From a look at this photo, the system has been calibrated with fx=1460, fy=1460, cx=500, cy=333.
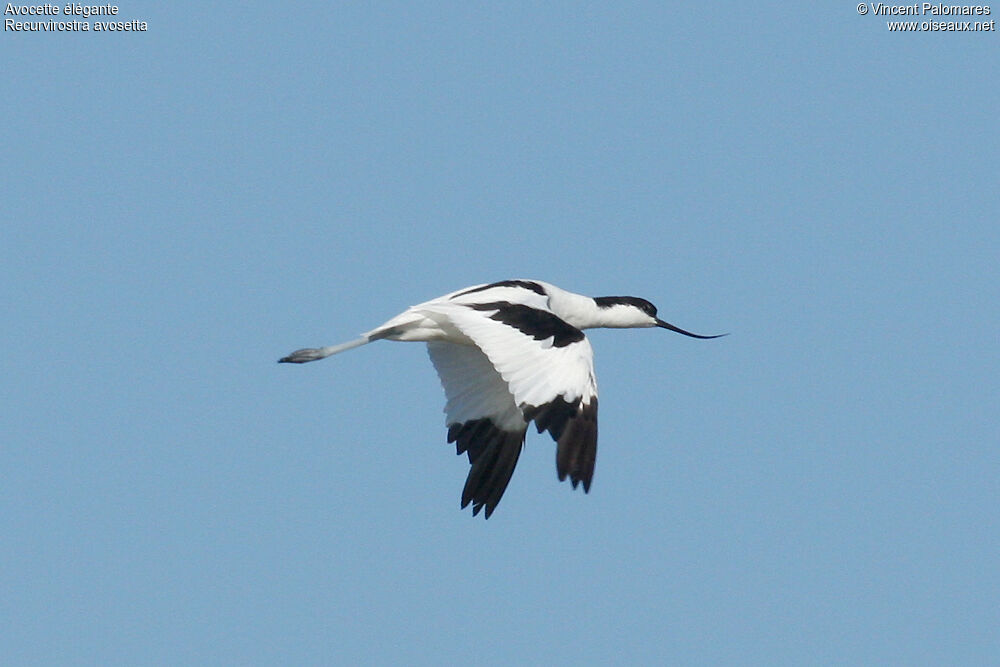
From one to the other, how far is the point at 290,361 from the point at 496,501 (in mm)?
2054

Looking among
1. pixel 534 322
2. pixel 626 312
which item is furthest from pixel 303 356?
pixel 626 312

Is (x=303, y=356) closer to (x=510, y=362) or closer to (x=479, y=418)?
(x=479, y=418)

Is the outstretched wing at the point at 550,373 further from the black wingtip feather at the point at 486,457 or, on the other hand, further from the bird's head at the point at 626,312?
the bird's head at the point at 626,312

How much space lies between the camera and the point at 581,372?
996cm

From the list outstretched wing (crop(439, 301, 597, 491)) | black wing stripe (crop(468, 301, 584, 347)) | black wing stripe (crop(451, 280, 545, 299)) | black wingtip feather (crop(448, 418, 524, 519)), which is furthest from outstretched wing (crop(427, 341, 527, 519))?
outstretched wing (crop(439, 301, 597, 491))

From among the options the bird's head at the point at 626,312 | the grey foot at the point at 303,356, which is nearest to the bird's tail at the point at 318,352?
the grey foot at the point at 303,356

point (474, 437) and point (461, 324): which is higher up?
point (461, 324)

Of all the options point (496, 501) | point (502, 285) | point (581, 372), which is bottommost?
point (496, 501)

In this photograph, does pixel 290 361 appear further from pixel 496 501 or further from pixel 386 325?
pixel 496 501

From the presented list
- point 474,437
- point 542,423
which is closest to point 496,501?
point 474,437

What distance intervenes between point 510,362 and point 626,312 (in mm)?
3669

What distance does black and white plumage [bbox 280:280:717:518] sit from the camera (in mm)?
9727

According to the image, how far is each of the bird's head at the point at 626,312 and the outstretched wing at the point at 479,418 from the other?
149cm

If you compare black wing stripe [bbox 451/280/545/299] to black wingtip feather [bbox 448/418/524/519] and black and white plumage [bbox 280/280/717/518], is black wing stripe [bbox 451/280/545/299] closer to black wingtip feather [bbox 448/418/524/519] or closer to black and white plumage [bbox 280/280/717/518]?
black and white plumage [bbox 280/280/717/518]
